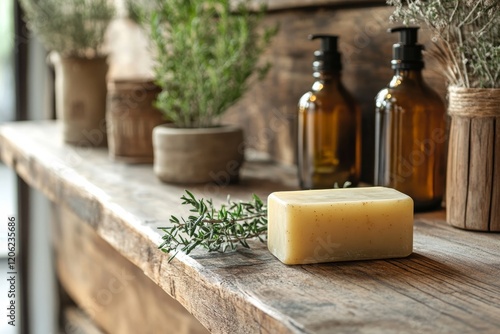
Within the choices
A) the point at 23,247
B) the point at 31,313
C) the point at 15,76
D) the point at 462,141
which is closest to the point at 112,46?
the point at 15,76

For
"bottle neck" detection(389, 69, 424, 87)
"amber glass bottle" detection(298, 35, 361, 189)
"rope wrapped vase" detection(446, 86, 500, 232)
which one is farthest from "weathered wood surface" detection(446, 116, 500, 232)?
"amber glass bottle" detection(298, 35, 361, 189)

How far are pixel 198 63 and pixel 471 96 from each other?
50cm

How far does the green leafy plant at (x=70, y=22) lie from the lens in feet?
5.81

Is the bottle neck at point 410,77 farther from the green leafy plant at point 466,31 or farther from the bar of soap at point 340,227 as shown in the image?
the bar of soap at point 340,227

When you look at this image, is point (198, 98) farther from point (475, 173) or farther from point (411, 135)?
point (475, 173)

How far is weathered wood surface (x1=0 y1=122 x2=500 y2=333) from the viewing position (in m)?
0.63

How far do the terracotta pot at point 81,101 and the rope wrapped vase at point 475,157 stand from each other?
1.00m

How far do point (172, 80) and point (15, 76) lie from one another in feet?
4.26

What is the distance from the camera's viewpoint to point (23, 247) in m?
2.55

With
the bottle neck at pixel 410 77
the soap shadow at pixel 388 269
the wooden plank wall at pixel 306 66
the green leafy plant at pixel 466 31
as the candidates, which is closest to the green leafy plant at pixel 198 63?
the wooden plank wall at pixel 306 66

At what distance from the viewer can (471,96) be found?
0.92m

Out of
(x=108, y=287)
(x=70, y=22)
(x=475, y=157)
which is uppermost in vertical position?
(x=70, y=22)

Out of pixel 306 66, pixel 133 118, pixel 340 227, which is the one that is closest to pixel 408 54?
pixel 340 227

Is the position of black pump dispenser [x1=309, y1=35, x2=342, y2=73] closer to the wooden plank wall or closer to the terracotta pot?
the wooden plank wall
